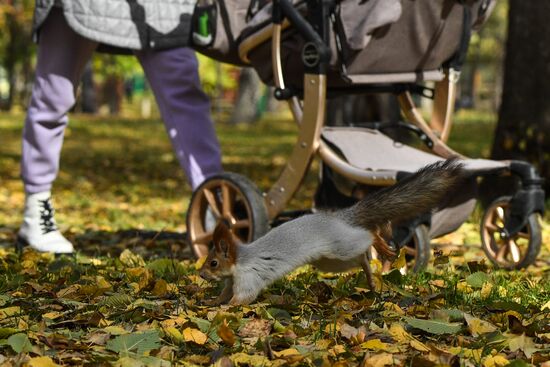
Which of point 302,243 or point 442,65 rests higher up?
point 442,65

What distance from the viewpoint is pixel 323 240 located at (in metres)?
3.71

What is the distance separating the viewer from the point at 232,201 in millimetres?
4879

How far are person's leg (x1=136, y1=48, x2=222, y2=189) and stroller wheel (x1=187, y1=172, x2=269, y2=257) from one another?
217mm

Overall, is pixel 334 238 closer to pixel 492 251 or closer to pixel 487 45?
pixel 492 251

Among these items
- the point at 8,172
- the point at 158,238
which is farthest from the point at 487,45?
the point at 158,238

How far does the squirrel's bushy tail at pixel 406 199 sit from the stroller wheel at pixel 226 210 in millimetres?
868

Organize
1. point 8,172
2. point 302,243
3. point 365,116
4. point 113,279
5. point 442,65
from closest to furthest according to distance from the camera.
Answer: point 302,243
point 113,279
point 442,65
point 365,116
point 8,172

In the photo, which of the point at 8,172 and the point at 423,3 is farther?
the point at 8,172

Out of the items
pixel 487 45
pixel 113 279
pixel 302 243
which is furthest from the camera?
pixel 487 45

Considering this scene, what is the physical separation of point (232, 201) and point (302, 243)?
125 cm

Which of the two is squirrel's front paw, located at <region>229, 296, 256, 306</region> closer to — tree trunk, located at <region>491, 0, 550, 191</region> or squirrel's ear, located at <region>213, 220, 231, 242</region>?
squirrel's ear, located at <region>213, 220, 231, 242</region>

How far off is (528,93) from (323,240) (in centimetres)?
428

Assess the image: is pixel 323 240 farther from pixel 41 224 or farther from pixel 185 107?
pixel 41 224

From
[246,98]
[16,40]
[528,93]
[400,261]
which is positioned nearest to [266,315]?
[400,261]
